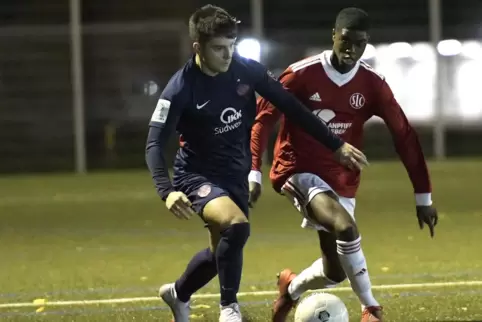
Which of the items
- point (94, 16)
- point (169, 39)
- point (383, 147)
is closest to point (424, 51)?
point (383, 147)

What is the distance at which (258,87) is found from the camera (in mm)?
4543

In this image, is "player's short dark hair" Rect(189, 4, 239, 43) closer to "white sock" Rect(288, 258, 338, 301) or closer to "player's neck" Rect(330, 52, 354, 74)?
"player's neck" Rect(330, 52, 354, 74)

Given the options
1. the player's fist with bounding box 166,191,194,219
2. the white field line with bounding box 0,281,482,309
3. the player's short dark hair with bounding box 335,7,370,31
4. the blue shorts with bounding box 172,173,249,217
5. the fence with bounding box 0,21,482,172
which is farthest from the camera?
the fence with bounding box 0,21,482,172

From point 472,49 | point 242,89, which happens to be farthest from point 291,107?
point 472,49

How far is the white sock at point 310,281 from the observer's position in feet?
16.2

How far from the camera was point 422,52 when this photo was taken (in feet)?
61.9

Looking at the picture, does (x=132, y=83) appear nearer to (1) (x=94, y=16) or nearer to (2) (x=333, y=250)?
(1) (x=94, y=16)

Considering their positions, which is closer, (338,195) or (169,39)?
(338,195)

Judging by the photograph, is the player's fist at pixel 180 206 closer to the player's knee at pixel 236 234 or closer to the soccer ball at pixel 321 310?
the player's knee at pixel 236 234

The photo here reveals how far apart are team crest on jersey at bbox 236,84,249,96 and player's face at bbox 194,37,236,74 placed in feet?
0.48

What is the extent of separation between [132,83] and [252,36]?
2690 mm

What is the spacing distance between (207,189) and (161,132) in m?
0.38

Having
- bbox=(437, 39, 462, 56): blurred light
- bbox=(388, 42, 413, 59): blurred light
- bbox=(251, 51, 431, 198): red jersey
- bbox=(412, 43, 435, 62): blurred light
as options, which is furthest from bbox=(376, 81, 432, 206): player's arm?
bbox=(437, 39, 462, 56): blurred light

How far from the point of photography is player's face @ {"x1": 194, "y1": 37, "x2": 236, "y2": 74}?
429 centimetres
